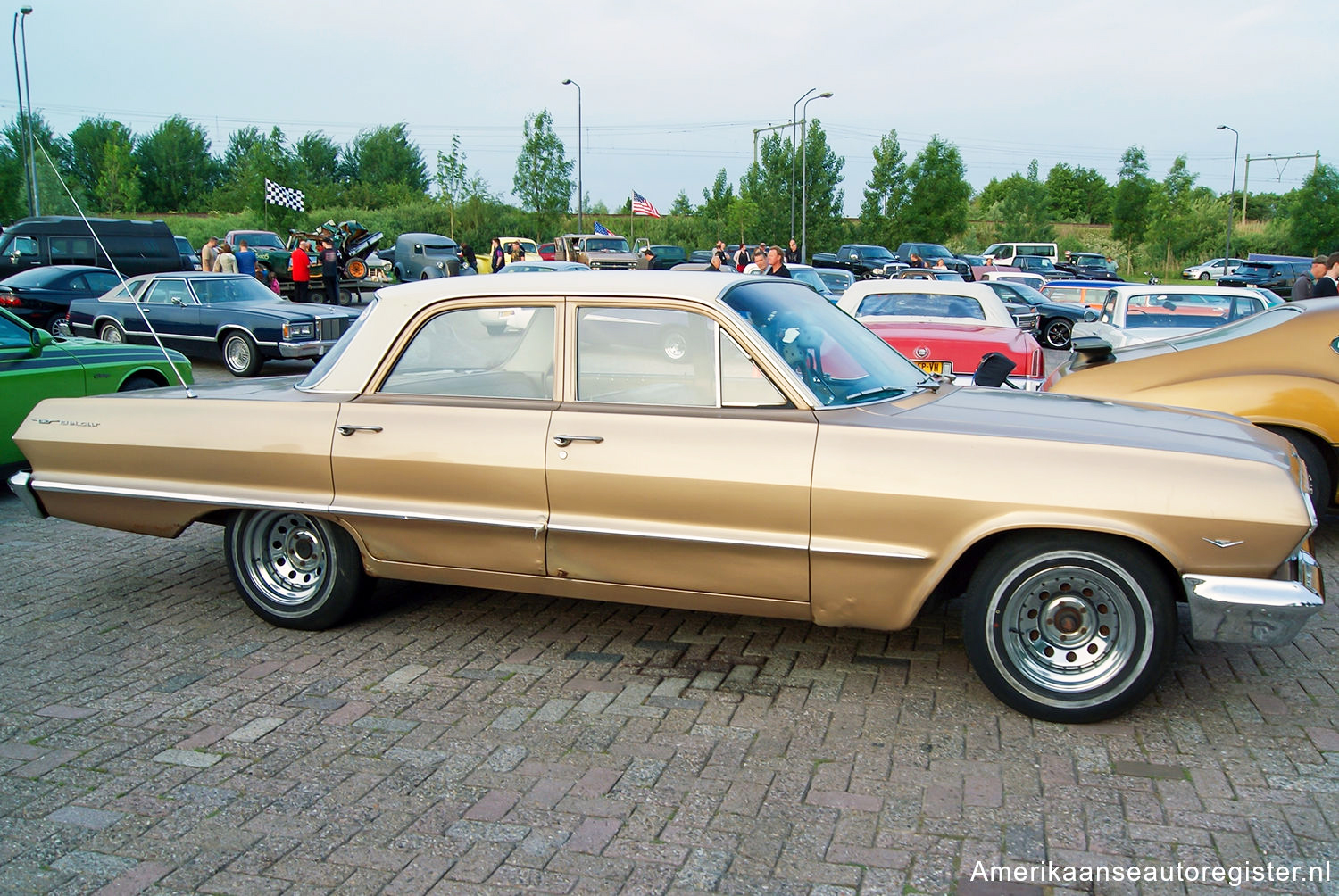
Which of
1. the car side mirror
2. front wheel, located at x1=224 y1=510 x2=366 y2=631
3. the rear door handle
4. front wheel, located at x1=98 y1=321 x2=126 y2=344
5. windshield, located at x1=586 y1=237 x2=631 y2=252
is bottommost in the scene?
front wheel, located at x1=224 y1=510 x2=366 y2=631

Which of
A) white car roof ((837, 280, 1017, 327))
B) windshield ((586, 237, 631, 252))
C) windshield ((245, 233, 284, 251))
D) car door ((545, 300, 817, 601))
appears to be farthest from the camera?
windshield ((586, 237, 631, 252))

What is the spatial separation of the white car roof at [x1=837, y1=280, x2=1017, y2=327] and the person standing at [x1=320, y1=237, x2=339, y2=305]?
16.3 metres

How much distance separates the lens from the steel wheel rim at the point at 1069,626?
11.5ft

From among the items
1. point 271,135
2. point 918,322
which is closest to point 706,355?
point 918,322

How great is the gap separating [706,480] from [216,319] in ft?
41.1

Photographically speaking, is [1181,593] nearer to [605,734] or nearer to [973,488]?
[973,488]

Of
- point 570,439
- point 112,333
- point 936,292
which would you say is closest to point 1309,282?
point 936,292

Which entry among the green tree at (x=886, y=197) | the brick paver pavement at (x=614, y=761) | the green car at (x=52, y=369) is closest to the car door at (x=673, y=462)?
the brick paver pavement at (x=614, y=761)

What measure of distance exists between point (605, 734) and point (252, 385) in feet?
8.64

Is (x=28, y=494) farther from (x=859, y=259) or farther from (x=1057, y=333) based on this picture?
(x=859, y=259)

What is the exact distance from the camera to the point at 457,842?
2.91m

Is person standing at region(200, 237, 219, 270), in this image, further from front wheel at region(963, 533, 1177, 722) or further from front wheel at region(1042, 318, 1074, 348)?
front wheel at region(963, 533, 1177, 722)

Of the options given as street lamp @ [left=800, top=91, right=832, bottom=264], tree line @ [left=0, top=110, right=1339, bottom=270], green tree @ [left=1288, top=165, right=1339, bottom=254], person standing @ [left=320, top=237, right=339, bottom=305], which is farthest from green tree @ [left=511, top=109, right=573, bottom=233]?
green tree @ [left=1288, top=165, right=1339, bottom=254]

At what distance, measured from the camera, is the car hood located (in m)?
3.55
